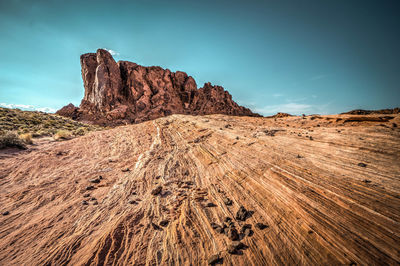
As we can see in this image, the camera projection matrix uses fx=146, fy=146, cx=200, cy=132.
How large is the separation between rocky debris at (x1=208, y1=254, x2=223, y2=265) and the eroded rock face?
2198 inches

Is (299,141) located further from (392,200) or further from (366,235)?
(366,235)

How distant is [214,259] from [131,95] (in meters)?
67.8

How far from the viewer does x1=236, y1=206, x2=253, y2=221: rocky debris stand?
10.2 ft

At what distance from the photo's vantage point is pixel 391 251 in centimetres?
198

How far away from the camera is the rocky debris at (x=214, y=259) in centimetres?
236

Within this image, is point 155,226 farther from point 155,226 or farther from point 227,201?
point 227,201

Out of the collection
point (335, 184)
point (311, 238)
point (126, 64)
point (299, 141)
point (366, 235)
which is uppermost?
point (126, 64)

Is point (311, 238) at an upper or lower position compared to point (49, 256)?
upper

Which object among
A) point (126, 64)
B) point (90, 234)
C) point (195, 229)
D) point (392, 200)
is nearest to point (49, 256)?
point (90, 234)

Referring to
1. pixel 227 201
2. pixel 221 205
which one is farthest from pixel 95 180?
pixel 227 201

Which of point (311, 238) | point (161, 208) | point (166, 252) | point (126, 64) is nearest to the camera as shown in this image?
point (311, 238)

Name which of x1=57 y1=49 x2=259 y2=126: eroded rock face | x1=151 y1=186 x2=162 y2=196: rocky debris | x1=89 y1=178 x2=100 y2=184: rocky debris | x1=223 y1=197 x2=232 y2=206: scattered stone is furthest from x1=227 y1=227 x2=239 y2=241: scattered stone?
x1=57 y1=49 x2=259 y2=126: eroded rock face

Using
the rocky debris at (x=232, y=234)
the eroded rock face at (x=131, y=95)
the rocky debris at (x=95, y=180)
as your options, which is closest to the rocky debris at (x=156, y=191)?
the rocky debris at (x=232, y=234)

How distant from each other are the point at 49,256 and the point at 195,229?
2.67 metres
